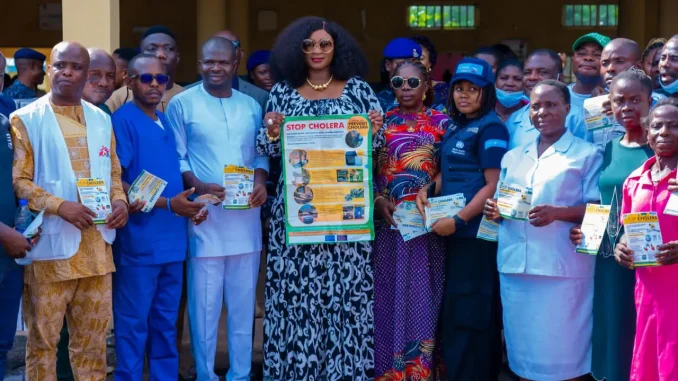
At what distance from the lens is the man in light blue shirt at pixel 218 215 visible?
18.8ft

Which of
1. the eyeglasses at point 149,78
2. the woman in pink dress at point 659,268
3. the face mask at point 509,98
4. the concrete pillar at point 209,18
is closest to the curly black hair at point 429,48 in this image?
the face mask at point 509,98

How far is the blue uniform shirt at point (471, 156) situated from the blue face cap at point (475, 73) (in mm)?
219

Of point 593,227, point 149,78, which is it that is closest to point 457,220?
point 593,227

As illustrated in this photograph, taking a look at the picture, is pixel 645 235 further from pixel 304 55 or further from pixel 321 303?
pixel 304 55

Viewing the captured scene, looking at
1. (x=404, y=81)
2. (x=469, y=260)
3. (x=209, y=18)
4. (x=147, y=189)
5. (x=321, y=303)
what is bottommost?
(x=321, y=303)

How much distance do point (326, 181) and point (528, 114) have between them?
4.42 feet

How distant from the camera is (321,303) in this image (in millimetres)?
5656

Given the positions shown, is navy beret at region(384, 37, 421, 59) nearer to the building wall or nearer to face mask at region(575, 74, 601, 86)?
face mask at region(575, 74, 601, 86)

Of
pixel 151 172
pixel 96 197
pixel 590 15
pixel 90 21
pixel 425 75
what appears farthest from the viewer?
pixel 590 15

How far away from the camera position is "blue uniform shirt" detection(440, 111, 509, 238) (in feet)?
18.0

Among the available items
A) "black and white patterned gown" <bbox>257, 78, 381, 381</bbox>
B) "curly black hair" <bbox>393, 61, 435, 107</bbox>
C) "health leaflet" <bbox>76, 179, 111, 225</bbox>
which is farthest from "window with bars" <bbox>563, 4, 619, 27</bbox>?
"health leaflet" <bbox>76, 179, 111, 225</bbox>

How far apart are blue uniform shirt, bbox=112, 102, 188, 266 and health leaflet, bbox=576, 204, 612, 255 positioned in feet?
7.79

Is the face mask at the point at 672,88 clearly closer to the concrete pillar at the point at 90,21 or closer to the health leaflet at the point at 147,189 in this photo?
the health leaflet at the point at 147,189

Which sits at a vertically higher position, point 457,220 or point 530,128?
point 530,128
